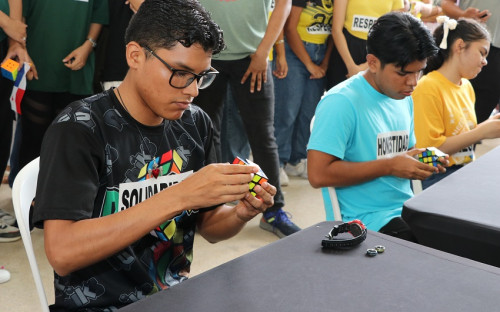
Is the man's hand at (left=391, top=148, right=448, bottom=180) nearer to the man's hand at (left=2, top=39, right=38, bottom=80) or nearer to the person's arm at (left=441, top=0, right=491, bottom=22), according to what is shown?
the man's hand at (left=2, top=39, right=38, bottom=80)

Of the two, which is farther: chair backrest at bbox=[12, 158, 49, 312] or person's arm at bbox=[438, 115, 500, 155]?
person's arm at bbox=[438, 115, 500, 155]

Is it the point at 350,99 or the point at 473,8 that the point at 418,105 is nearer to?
the point at 350,99

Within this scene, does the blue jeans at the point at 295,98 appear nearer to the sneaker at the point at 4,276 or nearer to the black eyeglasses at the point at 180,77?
the sneaker at the point at 4,276

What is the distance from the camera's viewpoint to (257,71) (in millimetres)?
2795

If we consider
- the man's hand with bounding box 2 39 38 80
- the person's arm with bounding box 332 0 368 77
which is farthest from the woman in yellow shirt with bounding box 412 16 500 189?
the man's hand with bounding box 2 39 38 80

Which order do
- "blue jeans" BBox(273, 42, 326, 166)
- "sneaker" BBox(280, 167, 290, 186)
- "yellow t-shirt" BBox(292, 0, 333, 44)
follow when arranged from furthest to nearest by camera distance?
"sneaker" BBox(280, 167, 290, 186)
"blue jeans" BBox(273, 42, 326, 166)
"yellow t-shirt" BBox(292, 0, 333, 44)

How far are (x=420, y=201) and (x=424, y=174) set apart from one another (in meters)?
0.44

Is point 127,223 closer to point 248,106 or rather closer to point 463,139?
point 463,139

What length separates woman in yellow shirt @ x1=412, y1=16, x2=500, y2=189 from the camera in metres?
2.29

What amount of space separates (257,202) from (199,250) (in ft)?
5.26

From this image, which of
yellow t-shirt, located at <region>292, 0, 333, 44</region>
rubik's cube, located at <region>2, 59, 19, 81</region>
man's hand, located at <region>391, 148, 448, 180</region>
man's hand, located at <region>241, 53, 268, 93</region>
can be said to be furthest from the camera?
yellow t-shirt, located at <region>292, 0, 333, 44</region>

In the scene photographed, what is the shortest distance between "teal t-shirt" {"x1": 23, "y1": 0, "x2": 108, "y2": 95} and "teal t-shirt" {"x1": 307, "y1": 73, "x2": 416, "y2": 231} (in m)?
1.37

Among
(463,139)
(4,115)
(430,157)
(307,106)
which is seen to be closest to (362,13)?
(307,106)

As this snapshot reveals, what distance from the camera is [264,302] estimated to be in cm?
92
